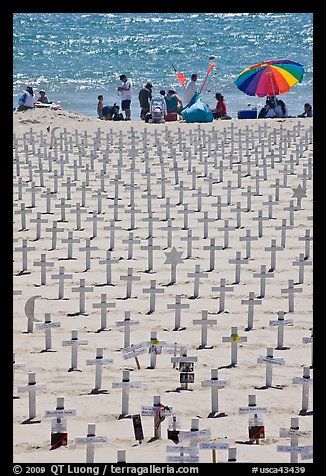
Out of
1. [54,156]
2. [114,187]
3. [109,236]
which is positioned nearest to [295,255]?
[109,236]

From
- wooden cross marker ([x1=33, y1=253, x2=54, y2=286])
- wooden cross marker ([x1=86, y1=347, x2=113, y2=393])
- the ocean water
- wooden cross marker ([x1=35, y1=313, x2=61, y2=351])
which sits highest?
the ocean water

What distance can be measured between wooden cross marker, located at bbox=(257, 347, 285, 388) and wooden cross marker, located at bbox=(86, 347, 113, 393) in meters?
0.96

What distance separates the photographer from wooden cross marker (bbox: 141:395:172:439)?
6723 millimetres

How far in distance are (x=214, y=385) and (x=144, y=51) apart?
57.9 metres

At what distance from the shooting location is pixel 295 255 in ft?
36.9

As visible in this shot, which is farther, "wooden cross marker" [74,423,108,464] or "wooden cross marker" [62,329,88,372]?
"wooden cross marker" [62,329,88,372]

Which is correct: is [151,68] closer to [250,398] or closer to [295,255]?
[295,255]

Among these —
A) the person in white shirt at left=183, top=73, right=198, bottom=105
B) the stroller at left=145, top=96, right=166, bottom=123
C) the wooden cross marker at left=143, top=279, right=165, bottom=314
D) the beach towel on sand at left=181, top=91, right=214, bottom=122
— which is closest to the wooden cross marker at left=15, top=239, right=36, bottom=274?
the wooden cross marker at left=143, top=279, right=165, bottom=314

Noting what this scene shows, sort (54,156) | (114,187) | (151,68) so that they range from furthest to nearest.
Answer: (151,68) → (54,156) → (114,187)

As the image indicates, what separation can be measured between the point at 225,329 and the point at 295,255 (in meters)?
2.43

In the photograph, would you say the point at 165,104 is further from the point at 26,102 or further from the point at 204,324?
the point at 204,324

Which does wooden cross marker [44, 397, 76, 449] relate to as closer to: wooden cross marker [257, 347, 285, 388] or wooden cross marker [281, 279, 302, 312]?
wooden cross marker [257, 347, 285, 388]

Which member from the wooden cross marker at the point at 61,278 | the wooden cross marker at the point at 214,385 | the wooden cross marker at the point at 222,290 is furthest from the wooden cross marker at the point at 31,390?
the wooden cross marker at the point at 61,278

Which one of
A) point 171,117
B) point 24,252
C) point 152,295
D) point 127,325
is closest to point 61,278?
point 152,295
